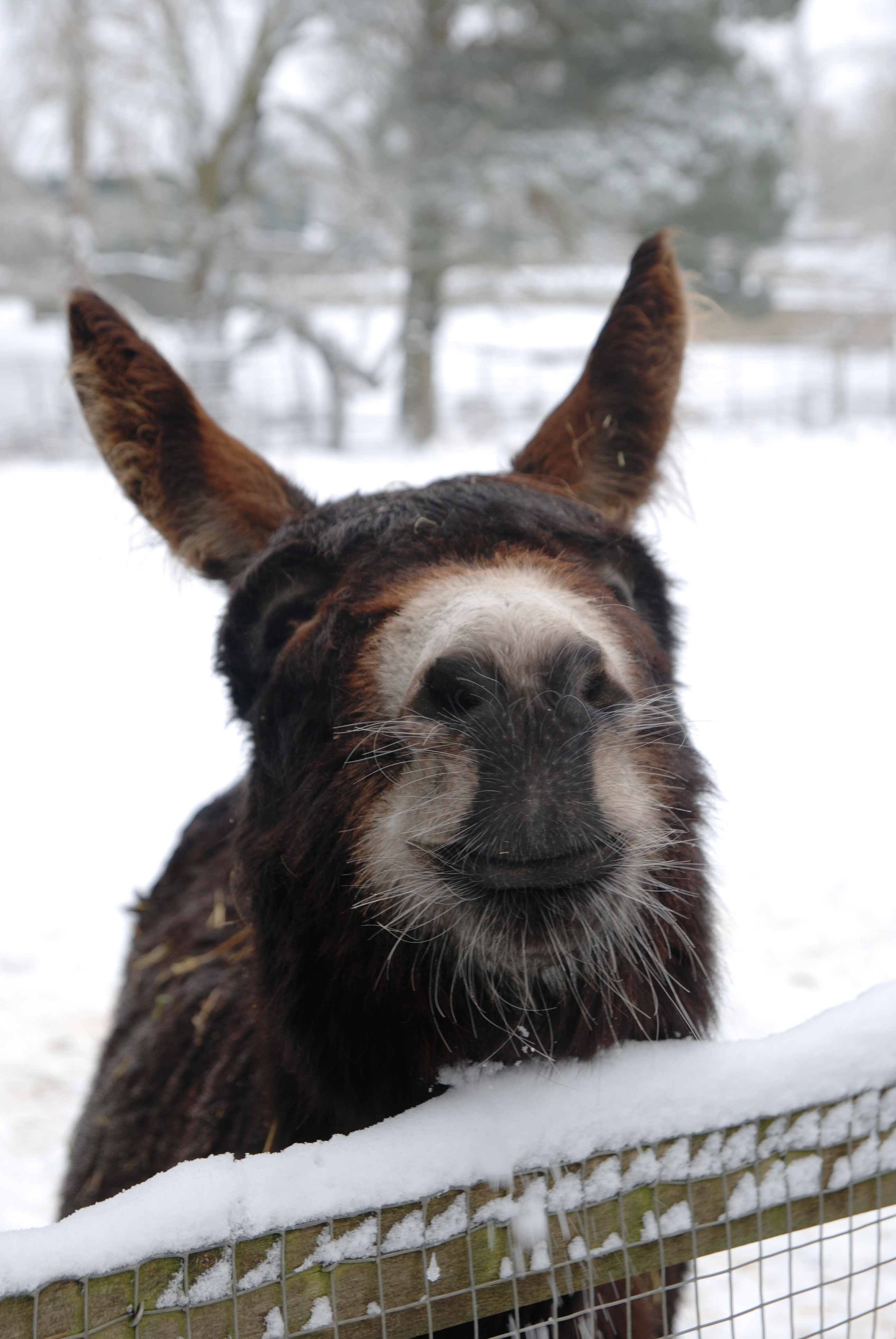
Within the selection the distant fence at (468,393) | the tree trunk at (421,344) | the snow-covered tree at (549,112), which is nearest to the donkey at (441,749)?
the distant fence at (468,393)

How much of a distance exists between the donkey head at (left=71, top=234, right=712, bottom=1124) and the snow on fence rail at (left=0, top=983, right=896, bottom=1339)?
6.8 inches

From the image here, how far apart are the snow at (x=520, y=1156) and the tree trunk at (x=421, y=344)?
2094 cm

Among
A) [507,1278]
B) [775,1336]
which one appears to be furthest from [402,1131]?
[775,1336]

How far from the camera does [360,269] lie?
22.8 m

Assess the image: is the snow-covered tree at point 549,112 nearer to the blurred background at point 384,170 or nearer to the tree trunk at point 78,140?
the blurred background at point 384,170

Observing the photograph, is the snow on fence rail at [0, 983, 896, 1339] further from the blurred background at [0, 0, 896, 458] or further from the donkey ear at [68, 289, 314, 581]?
the blurred background at [0, 0, 896, 458]

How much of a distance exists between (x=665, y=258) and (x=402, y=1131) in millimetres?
2167

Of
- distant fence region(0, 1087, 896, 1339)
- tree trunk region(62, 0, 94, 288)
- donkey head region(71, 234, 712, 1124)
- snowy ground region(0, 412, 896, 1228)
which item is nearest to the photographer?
distant fence region(0, 1087, 896, 1339)

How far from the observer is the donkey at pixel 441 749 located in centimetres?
144

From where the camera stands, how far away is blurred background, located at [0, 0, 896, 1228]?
19.0 ft

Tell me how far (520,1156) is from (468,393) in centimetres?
2500

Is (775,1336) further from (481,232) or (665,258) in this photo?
(481,232)

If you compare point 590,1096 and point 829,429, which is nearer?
point 590,1096

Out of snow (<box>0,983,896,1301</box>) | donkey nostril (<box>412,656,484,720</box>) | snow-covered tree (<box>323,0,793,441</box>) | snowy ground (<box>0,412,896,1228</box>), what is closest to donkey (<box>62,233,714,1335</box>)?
donkey nostril (<box>412,656,484,720</box>)
